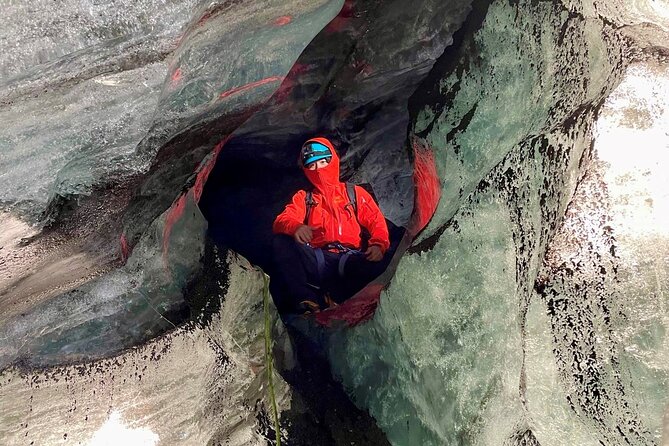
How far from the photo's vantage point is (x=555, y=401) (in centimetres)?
100

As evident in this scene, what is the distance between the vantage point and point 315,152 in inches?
84.0

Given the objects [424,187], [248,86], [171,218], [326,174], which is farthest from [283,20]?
[326,174]

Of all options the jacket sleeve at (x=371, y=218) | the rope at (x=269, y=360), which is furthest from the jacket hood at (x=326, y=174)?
the rope at (x=269, y=360)

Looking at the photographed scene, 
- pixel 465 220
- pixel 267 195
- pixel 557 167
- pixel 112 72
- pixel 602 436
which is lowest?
pixel 267 195

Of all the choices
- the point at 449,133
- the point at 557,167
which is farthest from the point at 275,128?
the point at 557,167

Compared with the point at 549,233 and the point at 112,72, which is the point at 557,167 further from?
the point at 112,72

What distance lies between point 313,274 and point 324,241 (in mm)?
126

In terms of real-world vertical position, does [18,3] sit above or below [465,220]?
above

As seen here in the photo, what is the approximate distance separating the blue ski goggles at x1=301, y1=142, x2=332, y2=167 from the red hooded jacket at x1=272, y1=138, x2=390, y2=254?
49mm

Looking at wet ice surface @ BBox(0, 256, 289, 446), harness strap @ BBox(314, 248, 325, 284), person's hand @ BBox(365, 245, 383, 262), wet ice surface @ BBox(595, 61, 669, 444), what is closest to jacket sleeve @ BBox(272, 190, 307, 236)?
harness strap @ BBox(314, 248, 325, 284)

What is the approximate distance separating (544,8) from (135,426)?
1.15 m

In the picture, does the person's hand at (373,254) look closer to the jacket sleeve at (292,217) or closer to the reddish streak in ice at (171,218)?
the jacket sleeve at (292,217)

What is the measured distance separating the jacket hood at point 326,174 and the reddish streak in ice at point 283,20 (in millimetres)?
770

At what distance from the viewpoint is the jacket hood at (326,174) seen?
215cm
